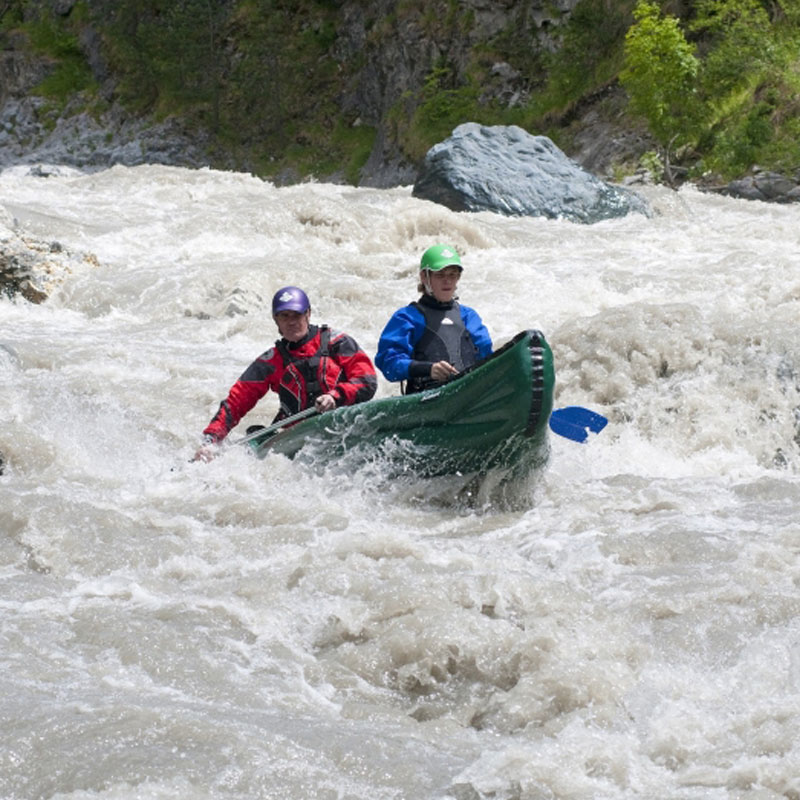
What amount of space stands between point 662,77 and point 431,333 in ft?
38.6

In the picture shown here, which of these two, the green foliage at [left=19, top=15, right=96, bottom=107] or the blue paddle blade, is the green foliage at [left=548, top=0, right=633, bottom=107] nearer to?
the blue paddle blade

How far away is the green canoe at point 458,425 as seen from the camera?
4480 mm

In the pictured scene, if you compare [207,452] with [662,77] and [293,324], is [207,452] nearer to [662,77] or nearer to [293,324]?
[293,324]

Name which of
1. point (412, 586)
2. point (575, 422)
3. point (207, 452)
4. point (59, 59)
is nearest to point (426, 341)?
point (575, 422)

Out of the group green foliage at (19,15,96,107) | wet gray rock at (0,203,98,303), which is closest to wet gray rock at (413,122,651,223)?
wet gray rock at (0,203,98,303)

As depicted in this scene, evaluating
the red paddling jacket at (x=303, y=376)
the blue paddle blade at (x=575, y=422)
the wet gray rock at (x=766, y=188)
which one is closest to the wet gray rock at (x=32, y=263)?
the red paddling jacket at (x=303, y=376)

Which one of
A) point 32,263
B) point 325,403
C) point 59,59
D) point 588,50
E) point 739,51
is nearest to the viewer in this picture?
point 325,403

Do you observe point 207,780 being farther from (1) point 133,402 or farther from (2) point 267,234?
(2) point 267,234

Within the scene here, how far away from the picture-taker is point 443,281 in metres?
5.12

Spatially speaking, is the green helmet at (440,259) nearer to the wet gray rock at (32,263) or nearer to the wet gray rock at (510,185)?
the wet gray rock at (32,263)

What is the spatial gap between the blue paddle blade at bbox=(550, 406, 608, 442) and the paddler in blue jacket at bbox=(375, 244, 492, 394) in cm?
49

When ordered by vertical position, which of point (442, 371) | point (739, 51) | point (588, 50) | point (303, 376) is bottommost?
point (303, 376)

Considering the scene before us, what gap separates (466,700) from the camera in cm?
309

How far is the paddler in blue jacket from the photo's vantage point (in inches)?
199
